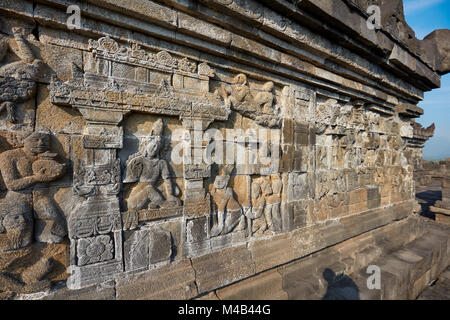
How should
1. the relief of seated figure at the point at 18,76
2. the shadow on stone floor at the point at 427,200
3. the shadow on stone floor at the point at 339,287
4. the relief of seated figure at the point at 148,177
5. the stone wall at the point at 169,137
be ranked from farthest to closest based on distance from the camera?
the shadow on stone floor at the point at 427,200, the shadow on stone floor at the point at 339,287, the relief of seated figure at the point at 148,177, the stone wall at the point at 169,137, the relief of seated figure at the point at 18,76

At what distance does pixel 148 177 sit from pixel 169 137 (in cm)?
58

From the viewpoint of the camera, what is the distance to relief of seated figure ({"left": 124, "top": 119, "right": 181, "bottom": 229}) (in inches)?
84.9

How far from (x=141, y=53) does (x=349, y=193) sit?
4904 mm

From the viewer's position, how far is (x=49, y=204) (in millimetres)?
1822

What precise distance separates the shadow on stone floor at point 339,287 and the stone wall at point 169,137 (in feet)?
2.15

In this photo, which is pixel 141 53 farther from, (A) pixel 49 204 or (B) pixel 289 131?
(B) pixel 289 131

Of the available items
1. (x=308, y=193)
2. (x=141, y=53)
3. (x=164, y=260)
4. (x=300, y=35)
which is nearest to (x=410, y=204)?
(x=308, y=193)

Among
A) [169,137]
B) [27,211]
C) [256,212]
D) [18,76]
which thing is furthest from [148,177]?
[256,212]

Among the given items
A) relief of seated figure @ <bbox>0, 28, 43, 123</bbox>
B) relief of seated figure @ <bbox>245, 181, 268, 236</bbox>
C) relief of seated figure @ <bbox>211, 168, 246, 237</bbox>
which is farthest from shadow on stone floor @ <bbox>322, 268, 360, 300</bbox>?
relief of seated figure @ <bbox>0, 28, 43, 123</bbox>

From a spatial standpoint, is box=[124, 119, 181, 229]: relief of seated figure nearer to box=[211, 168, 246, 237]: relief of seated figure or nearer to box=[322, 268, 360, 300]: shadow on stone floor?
box=[211, 168, 246, 237]: relief of seated figure

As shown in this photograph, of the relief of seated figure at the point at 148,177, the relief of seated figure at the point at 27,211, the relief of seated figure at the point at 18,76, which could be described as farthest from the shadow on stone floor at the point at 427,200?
the relief of seated figure at the point at 18,76

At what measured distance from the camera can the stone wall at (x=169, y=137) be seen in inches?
70.0

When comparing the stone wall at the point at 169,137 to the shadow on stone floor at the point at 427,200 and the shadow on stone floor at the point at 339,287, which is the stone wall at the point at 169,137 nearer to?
the shadow on stone floor at the point at 339,287
